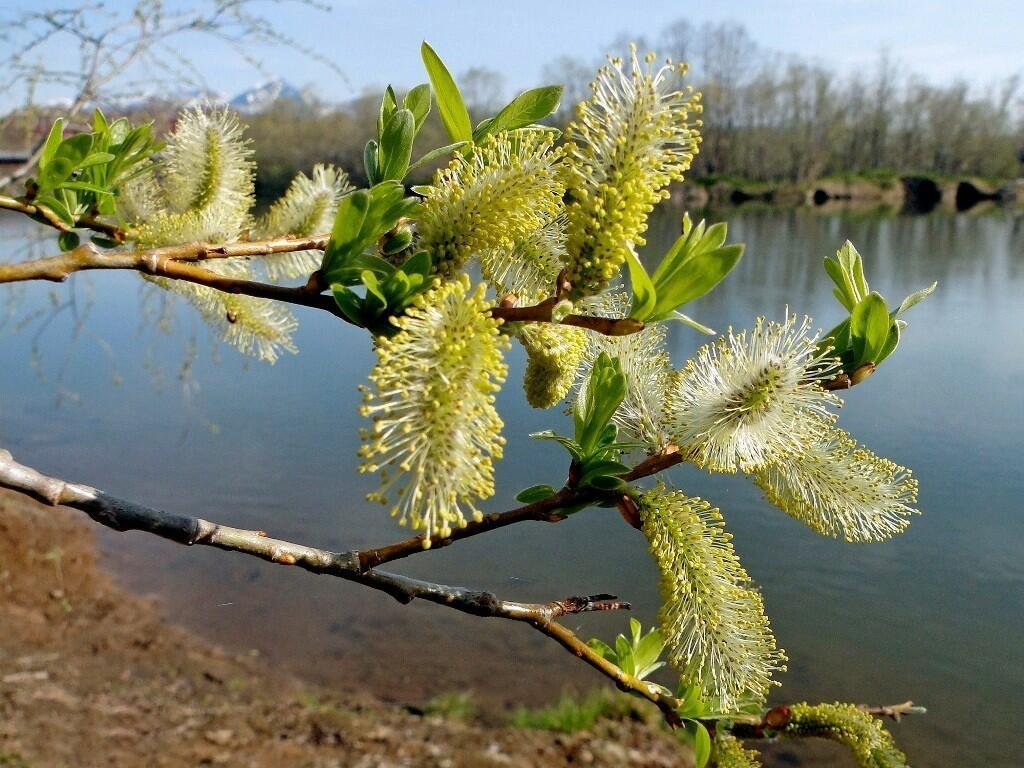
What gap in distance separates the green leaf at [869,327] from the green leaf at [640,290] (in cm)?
19

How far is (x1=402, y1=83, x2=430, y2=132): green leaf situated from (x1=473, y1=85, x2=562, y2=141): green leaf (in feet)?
0.17

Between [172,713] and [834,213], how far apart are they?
28.7 m

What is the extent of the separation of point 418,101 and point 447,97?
0.10ft

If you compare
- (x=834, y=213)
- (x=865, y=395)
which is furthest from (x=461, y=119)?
(x=834, y=213)

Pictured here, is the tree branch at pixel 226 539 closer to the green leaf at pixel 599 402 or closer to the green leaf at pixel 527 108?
the green leaf at pixel 599 402

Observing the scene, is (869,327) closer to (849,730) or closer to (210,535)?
(849,730)

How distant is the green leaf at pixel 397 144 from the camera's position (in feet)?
1.83

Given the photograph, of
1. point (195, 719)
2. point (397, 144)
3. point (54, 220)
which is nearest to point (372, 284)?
point (397, 144)

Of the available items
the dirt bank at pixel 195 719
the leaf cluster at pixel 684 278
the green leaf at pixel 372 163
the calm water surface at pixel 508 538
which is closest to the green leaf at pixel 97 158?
the green leaf at pixel 372 163

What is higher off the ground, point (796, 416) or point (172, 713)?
point (796, 416)

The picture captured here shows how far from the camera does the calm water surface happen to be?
14.0ft

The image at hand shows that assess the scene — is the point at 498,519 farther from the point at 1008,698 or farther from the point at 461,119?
the point at 1008,698

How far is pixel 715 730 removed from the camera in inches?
32.0

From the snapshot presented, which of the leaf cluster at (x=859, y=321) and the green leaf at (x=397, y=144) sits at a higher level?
the green leaf at (x=397, y=144)
